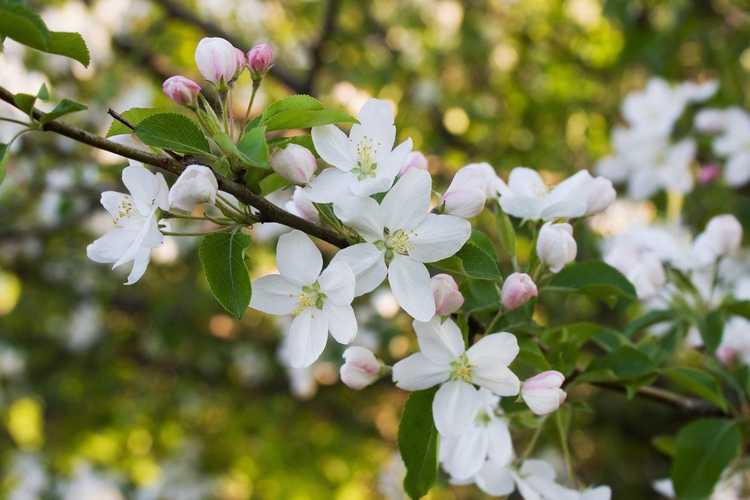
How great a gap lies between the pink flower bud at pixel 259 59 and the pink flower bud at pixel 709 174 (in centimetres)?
171

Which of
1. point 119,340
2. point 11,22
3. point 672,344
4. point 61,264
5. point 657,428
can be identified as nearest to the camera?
A: point 11,22

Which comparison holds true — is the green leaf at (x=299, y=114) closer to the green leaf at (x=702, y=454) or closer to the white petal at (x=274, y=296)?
the white petal at (x=274, y=296)

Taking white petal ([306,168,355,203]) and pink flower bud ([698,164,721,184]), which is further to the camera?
pink flower bud ([698,164,721,184])

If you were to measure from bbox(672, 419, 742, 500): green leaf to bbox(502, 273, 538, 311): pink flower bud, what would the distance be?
48 centimetres

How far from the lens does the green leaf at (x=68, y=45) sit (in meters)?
1.00

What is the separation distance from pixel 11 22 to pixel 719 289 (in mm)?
1522

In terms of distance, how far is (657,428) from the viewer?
3.20 meters

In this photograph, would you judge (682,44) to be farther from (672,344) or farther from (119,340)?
(119,340)

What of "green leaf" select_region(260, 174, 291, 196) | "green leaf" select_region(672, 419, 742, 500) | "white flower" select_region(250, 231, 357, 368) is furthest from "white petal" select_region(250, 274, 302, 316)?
"green leaf" select_region(672, 419, 742, 500)

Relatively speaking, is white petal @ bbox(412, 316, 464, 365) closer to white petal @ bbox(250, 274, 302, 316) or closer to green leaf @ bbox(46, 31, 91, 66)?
white petal @ bbox(250, 274, 302, 316)

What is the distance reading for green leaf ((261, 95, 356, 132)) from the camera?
1.04m

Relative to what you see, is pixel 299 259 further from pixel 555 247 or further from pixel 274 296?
pixel 555 247

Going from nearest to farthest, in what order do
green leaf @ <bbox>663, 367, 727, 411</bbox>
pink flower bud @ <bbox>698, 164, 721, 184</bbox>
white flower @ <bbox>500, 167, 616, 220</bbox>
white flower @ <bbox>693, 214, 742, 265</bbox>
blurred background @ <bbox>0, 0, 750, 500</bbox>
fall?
white flower @ <bbox>500, 167, 616, 220</bbox>, green leaf @ <bbox>663, 367, 727, 411</bbox>, white flower @ <bbox>693, 214, 742, 265</bbox>, pink flower bud @ <bbox>698, 164, 721, 184</bbox>, blurred background @ <bbox>0, 0, 750, 500</bbox>

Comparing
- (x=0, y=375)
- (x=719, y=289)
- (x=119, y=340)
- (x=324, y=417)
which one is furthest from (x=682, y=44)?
(x=0, y=375)
